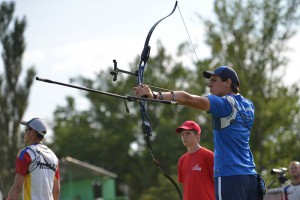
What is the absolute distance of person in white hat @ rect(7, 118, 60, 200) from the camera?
7.18 m

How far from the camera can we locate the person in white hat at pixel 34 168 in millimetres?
7176

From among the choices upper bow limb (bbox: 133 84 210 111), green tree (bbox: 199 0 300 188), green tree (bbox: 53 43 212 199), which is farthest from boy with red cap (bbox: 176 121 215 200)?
green tree (bbox: 53 43 212 199)

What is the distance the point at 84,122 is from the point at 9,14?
73.4 ft

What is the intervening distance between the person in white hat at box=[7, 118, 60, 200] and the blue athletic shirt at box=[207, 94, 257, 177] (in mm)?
2194

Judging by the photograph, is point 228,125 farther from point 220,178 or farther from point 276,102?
point 276,102

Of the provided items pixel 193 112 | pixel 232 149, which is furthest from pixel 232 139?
pixel 193 112

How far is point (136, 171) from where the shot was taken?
48906 millimetres

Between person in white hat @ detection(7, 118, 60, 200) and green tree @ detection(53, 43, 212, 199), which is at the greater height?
green tree @ detection(53, 43, 212, 199)

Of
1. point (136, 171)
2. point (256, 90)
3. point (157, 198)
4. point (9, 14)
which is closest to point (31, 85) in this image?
point (9, 14)

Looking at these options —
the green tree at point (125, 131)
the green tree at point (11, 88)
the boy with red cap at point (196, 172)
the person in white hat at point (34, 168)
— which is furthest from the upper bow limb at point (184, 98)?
the green tree at point (125, 131)

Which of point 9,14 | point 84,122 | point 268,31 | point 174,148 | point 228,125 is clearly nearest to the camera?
point 228,125

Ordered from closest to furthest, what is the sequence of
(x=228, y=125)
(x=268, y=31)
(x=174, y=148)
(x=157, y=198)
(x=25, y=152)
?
(x=228, y=125) → (x=25, y=152) → (x=268, y=31) → (x=157, y=198) → (x=174, y=148)

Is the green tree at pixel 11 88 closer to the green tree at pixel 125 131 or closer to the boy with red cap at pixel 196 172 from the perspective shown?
the green tree at pixel 125 131

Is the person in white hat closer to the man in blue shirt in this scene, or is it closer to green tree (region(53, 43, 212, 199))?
the man in blue shirt
